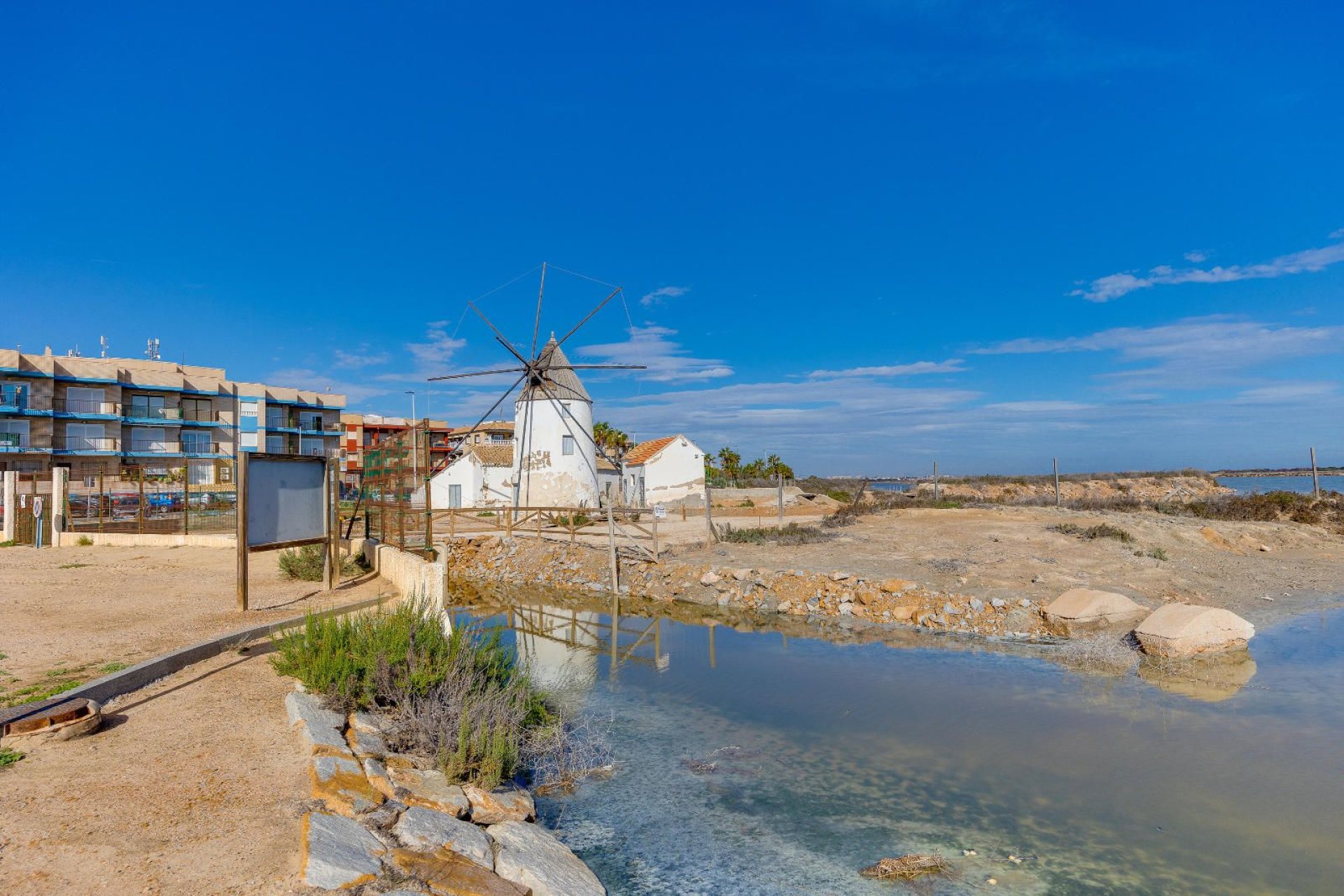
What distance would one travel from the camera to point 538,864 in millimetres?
4578

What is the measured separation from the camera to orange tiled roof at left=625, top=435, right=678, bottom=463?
4347 cm

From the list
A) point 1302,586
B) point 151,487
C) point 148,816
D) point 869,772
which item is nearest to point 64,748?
point 148,816

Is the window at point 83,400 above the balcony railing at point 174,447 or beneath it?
above

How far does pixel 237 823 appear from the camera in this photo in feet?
13.8

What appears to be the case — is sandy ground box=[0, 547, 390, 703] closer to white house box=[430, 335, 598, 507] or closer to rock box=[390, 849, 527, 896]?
rock box=[390, 849, 527, 896]

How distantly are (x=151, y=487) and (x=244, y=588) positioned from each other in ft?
128

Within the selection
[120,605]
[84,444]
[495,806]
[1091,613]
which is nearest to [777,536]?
[1091,613]

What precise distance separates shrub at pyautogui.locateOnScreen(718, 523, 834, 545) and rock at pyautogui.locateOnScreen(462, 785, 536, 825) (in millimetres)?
16645

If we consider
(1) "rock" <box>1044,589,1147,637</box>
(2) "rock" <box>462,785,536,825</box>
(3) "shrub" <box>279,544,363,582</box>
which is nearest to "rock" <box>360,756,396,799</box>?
(2) "rock" <box>462,785,536,825</box>

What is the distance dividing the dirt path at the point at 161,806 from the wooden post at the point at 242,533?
349 centimetres

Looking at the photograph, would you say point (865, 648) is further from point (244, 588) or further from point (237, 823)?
point (237, 823)

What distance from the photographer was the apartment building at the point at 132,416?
44938mm

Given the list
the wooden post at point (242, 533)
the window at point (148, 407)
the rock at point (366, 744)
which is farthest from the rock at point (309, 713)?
the window at point (148, 407)

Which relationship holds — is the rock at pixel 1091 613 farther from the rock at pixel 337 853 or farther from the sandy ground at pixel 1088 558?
the rock at pixel 337 853
